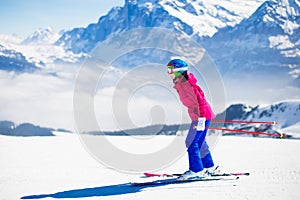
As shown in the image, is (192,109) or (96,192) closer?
(96,192)

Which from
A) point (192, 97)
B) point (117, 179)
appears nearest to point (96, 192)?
point (117, 179)

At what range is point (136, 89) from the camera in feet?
51.8

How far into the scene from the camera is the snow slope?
6341 mm

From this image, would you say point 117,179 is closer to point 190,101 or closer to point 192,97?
point 190,101

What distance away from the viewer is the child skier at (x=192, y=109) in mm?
7594

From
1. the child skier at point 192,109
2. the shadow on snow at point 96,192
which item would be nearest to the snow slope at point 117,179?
the shadow on snow at point 96,192

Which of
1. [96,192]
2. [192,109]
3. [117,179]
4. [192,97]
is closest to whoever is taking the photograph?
[96,192]

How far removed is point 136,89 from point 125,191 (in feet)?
30.5

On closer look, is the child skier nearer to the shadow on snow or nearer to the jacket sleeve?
the jacket sleeve

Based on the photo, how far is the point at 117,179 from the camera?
8203 millimetres

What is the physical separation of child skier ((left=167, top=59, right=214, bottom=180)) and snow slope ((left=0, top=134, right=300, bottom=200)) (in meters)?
0.59

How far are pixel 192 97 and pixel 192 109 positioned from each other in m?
0.30

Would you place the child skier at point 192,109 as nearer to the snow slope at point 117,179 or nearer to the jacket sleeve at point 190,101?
the jacket sleeve at point 190,101

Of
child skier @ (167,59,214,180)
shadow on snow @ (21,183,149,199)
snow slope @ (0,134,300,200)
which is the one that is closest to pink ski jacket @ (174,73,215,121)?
child skier @ (167,59,214,180)
